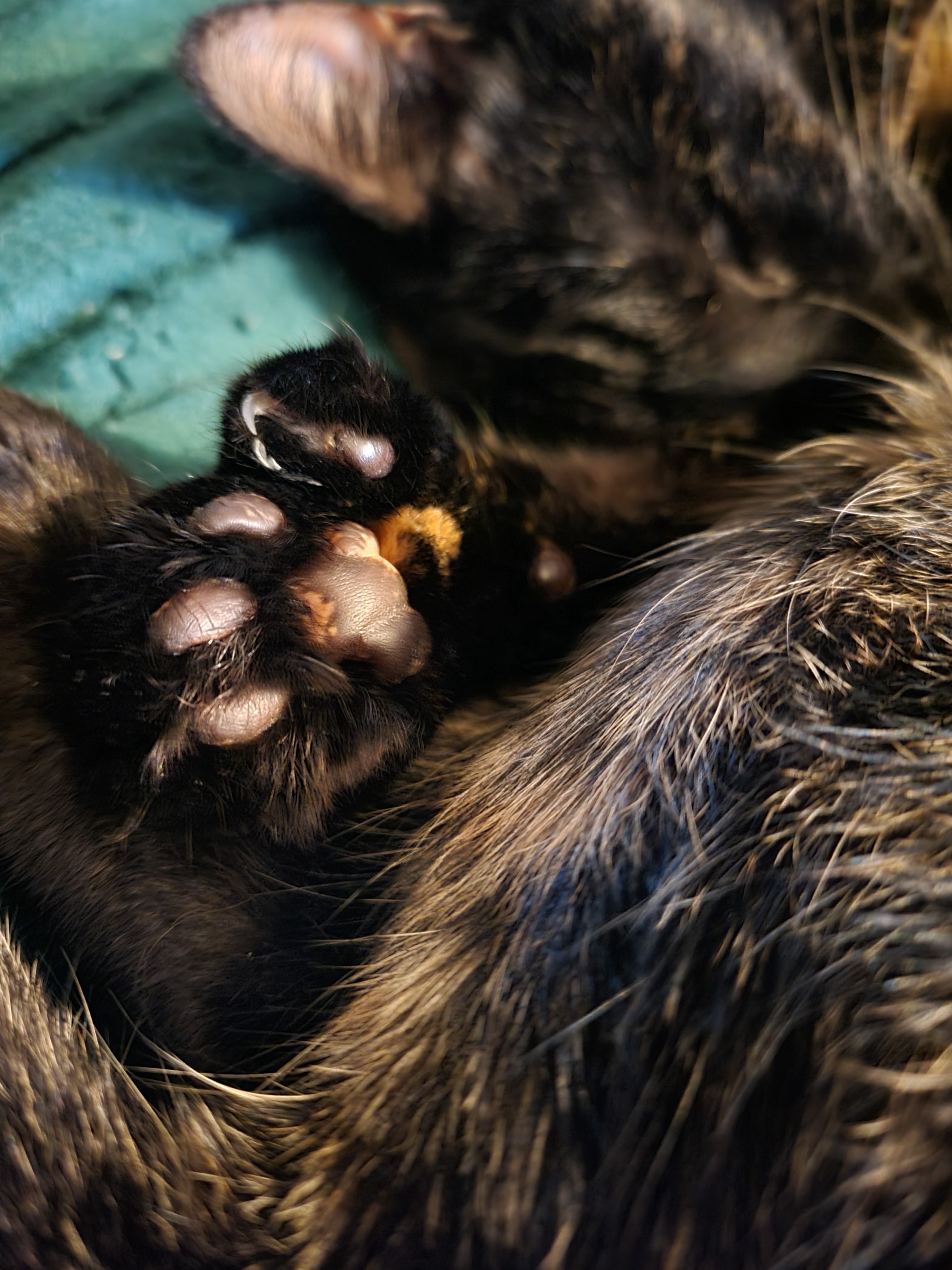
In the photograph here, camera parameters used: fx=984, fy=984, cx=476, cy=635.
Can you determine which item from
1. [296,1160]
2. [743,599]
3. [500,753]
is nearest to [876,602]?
[743,599]

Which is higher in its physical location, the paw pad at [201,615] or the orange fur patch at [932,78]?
the paw pad at [201,615]

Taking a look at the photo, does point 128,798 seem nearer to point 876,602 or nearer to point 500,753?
point 500,753

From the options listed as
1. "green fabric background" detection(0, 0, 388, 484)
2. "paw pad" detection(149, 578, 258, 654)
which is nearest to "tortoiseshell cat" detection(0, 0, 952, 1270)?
"paw pad" detection(149, 578, 258, 654)

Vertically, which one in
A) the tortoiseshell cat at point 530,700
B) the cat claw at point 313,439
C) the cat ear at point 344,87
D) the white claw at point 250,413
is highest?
the cat ear at point 344,87

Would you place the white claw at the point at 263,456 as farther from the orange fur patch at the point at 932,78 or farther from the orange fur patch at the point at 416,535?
the orange fur patch at the point at 932,78

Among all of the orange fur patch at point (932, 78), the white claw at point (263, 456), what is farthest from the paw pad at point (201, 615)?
the orange fur patch at point (932, 78)

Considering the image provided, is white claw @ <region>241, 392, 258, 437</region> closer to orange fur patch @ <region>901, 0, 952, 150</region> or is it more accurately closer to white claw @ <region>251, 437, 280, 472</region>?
white claw @ <region>251, 437, 280, 472</region>
